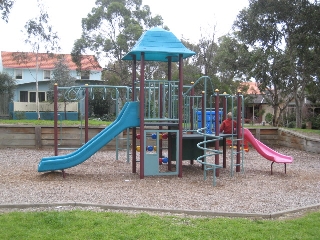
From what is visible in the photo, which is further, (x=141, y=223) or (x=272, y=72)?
(x=272, y=72)

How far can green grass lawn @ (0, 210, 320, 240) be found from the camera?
4.82 m

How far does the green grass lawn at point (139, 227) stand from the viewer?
4816 mm

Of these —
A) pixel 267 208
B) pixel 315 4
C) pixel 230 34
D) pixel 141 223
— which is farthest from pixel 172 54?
pixel 230 34

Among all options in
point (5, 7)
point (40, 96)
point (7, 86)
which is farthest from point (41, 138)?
point (40, 96)

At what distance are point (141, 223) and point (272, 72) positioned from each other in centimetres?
1858

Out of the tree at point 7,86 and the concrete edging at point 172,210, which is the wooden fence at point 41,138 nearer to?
the concrete edging at point 172,210

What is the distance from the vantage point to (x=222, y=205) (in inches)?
265

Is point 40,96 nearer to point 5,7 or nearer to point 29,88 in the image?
point 29,88

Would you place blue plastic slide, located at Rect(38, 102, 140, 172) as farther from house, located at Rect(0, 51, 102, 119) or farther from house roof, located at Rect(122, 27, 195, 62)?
house, located at Rect(0, 51, 102, 119)

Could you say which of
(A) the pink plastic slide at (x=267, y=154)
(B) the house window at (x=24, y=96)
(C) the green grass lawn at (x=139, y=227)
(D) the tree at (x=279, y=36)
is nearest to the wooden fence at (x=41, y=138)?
(D) the tree at (x=279, y=36)

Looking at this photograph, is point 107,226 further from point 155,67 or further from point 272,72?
point 155,67

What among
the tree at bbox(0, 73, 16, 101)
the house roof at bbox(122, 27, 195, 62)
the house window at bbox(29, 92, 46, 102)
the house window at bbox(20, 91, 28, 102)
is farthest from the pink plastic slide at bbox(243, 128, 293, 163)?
the house window at bbox(20, 91, 28, 102)

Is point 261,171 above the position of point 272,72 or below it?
below

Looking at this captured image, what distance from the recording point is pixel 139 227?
16.8ft
